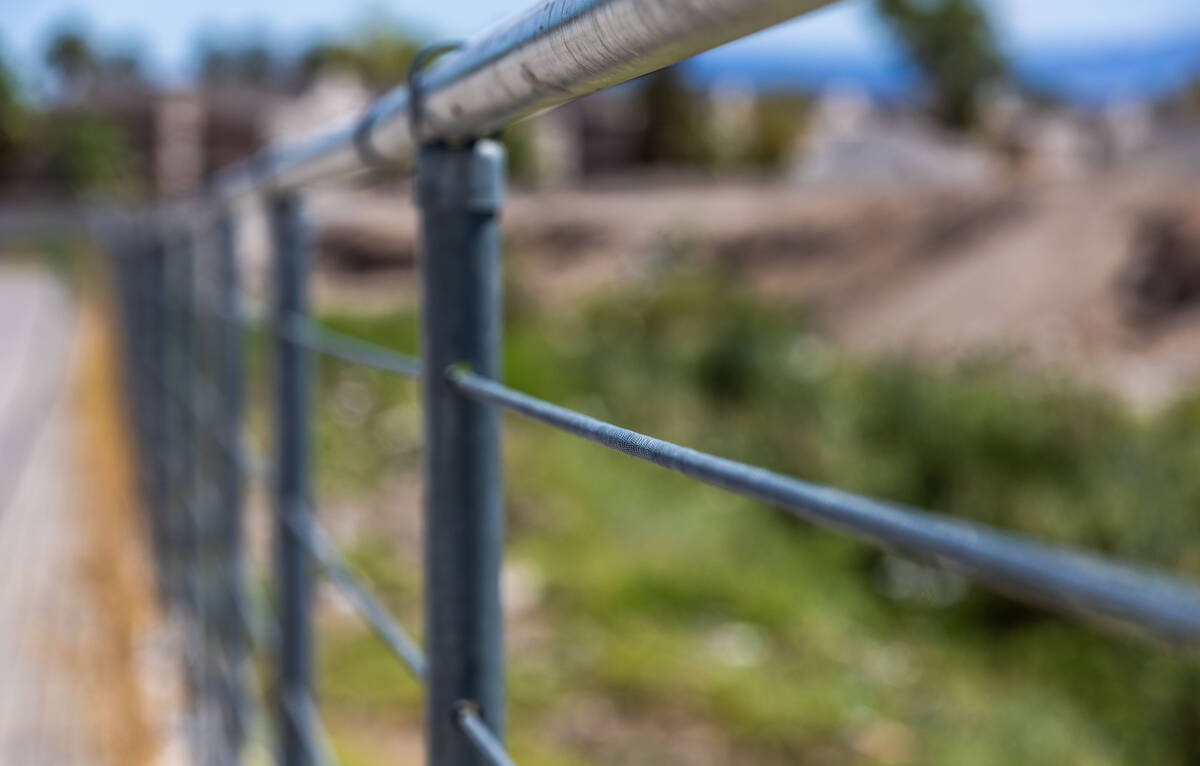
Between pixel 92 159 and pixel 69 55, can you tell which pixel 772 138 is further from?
pixel 69 55

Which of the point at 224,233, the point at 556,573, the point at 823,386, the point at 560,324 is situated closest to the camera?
the point at 224,233

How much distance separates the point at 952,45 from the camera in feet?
145

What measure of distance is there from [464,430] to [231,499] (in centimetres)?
157

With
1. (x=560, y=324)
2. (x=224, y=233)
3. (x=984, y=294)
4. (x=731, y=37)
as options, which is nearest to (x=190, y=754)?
(x=224, y=233)

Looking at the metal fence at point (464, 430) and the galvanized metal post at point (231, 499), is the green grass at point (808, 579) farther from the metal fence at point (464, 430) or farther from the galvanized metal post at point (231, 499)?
the metal fence at point (464, 430)

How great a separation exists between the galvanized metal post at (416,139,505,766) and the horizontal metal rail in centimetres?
33

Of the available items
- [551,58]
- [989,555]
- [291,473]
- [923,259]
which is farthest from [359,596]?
[923,259]

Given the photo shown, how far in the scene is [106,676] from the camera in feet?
10.5

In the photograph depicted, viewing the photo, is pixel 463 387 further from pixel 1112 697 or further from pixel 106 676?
pixel 1112 697

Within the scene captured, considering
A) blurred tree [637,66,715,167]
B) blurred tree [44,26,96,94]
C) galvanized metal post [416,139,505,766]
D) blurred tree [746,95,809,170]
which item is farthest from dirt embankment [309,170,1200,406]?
blurred tree [44,26,96,94]

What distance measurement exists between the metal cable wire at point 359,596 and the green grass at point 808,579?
2.42 metres

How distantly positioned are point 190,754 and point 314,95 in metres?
29.4

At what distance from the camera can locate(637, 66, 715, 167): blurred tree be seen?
43.9 m

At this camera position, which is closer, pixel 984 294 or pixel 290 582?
pixel 290 582
